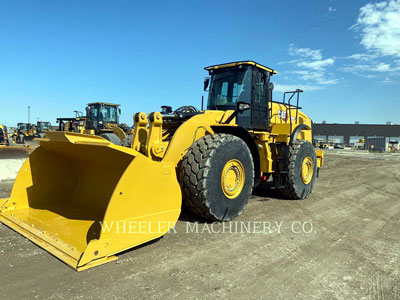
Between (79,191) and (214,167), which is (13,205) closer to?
(79,191)

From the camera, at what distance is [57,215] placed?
4.16 meters

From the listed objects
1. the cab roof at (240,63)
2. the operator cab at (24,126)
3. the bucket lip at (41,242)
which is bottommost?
the bucket lip at (41,242)

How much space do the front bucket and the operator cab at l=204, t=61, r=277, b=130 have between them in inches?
97.3

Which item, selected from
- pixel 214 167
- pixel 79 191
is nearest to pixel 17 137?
pixel 79 191

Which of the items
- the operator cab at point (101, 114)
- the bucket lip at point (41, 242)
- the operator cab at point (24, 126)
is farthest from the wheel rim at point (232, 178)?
the operator cab at point (24, 126)

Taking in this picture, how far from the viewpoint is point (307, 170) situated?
6.93 meters

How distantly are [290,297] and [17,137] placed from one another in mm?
30493

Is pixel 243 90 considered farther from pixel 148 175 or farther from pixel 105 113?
pixel 105 113

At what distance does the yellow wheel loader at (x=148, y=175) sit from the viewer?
3.18 metres

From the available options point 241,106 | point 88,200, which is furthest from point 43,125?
point 241,106

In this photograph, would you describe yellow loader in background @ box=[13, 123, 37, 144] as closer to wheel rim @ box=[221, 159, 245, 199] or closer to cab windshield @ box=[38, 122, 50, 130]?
cab windshield @ box=[38, 122, 50, 130]

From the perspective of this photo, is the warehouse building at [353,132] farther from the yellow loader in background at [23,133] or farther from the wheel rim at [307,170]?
the wheel rim at [307,170]

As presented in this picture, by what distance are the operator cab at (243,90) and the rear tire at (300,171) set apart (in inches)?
37.9

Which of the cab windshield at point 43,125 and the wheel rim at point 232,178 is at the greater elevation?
the cab windshield at point 43,125
